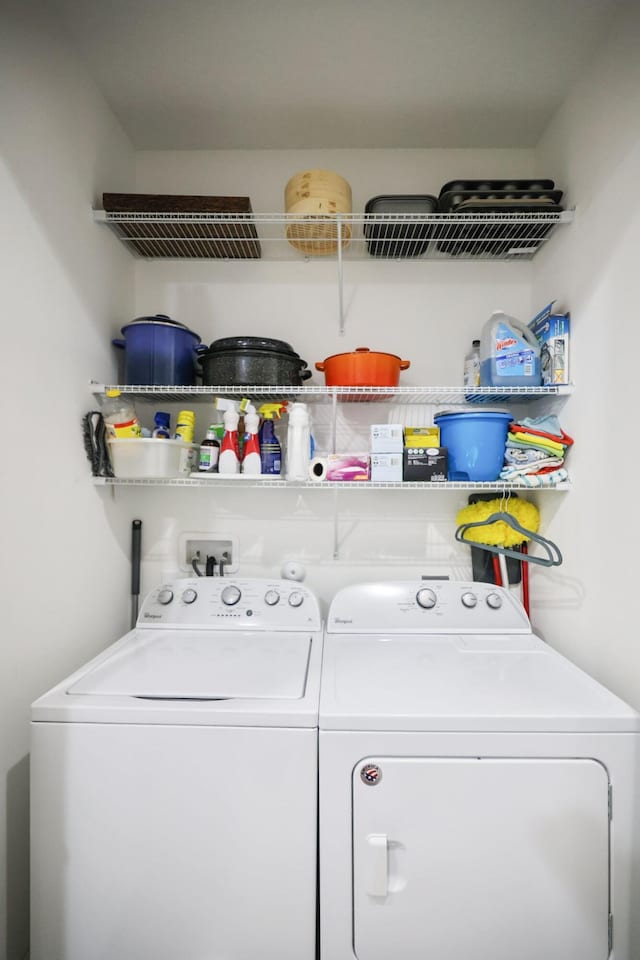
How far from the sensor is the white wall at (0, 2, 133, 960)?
1156 millimetres

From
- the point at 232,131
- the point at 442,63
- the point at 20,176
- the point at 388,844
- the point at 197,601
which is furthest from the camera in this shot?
the point at 232,131

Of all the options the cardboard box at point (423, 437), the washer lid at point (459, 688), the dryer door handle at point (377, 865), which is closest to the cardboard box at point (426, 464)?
the cardboard box at point (423, 437)

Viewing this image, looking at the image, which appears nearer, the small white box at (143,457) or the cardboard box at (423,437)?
the small white box at (143,457)

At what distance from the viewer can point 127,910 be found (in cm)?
104

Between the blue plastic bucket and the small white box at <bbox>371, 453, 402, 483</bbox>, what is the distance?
0.20 m

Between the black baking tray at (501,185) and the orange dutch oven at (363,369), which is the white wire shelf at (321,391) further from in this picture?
the black baking tray at (501,185)

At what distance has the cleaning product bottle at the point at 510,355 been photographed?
5.03 ft

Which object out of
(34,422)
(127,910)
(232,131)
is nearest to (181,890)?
(127,910)

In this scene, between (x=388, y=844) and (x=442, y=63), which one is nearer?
(x=388, y=844)

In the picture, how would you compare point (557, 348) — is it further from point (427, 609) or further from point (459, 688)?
point (459, 688)

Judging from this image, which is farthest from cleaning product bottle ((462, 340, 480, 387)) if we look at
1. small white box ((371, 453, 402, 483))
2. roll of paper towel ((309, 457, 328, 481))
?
roll of paper towel ((309, 457, 328, 481))

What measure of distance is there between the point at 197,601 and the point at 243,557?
287mm

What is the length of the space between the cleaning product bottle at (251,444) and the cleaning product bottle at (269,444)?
26mm

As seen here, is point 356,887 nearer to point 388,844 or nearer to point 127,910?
point 388,844
